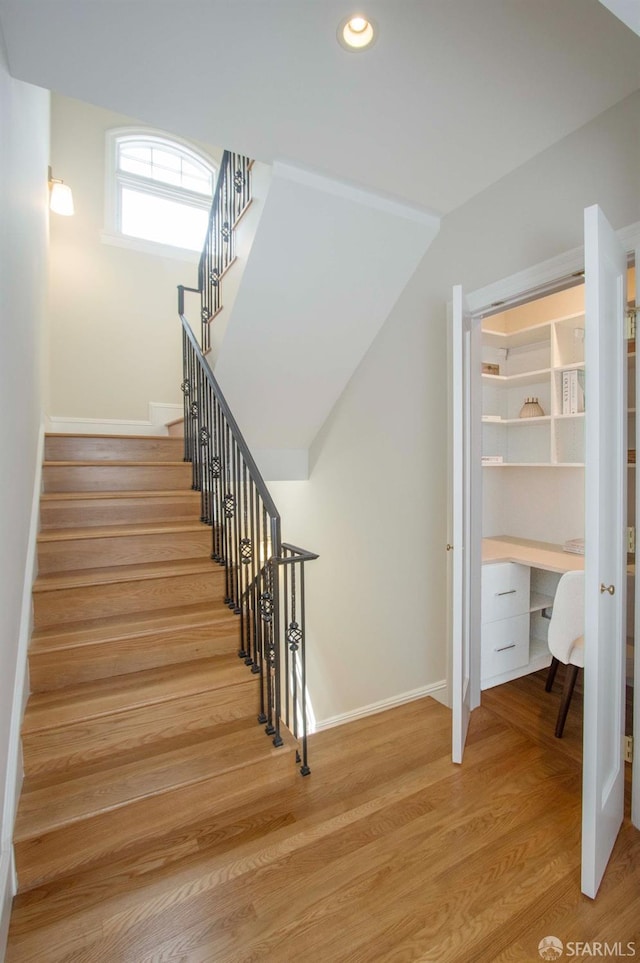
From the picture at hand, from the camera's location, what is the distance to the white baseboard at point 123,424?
4.26 meters

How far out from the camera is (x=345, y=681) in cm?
345

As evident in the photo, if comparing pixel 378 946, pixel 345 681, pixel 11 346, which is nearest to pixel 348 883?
pixel 378 946

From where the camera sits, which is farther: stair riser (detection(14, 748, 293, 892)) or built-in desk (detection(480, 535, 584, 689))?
built-in desk (detection(480, 535, 584, 689))

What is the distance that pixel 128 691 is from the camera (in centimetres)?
204

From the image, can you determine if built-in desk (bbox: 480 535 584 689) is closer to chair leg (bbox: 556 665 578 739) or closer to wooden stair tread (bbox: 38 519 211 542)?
chair leg (bbox: 556 665 578 739)

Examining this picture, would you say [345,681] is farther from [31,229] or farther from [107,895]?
[31,229]

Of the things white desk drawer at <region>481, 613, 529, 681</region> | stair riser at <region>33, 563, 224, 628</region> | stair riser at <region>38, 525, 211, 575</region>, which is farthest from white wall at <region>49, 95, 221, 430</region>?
white desk drawer at <region>481, 613, 529, 681</region>

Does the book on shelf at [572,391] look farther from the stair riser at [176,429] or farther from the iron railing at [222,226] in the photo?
the stair riser at [176,429]

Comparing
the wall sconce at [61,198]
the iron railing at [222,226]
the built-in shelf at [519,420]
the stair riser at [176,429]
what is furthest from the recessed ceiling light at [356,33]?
the stair riser at [176,429]

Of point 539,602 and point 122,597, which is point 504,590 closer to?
point 539,602

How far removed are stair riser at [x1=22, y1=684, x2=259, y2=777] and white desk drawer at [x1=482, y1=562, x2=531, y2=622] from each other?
1.47 meters

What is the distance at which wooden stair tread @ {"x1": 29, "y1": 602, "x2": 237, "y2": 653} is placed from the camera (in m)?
2.10

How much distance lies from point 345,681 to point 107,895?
84.5 inches

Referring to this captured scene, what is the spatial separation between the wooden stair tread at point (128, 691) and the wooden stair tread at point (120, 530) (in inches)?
30.9
